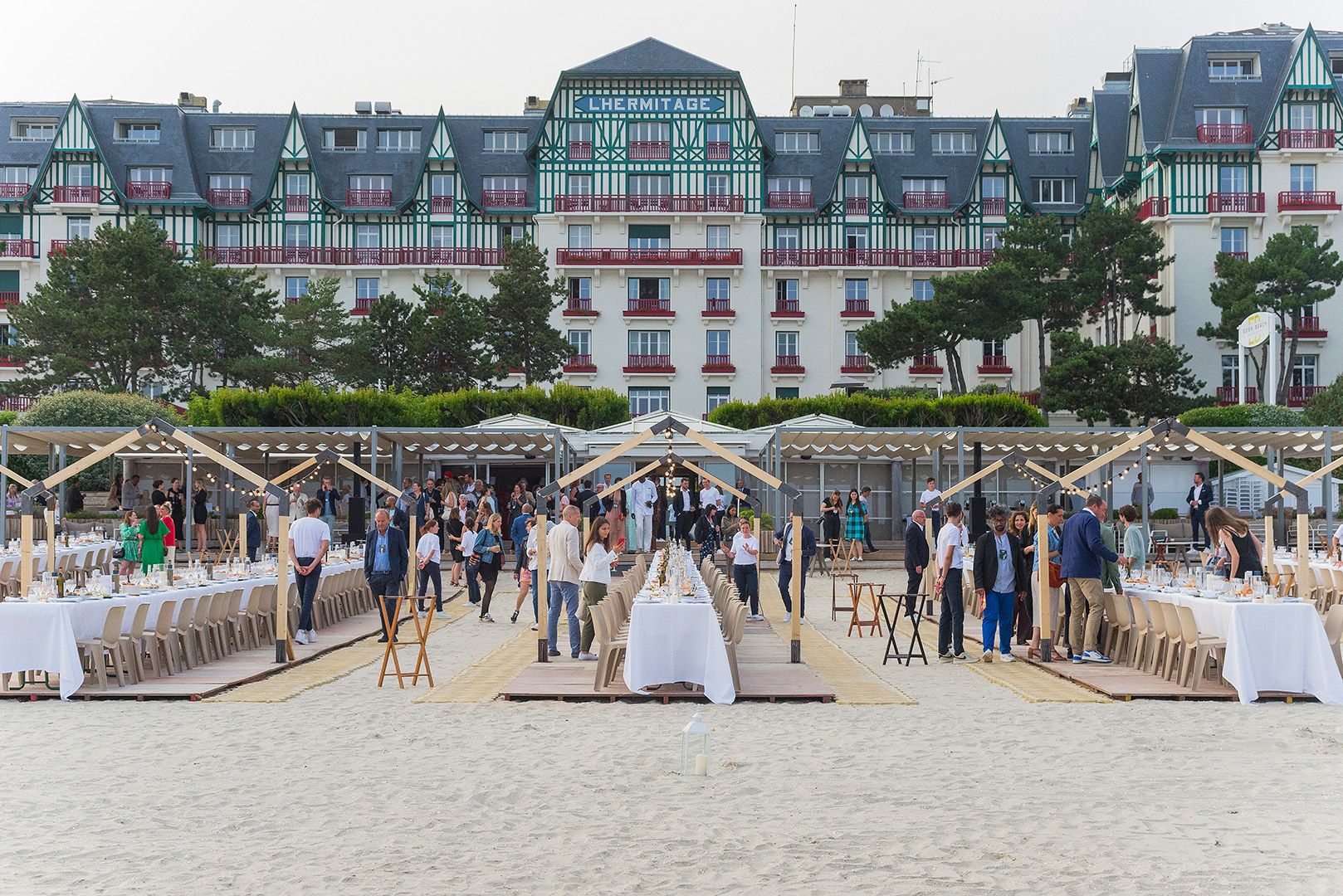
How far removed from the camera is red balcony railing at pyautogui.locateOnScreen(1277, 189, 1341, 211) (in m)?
47.0

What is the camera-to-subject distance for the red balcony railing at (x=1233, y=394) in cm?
4650

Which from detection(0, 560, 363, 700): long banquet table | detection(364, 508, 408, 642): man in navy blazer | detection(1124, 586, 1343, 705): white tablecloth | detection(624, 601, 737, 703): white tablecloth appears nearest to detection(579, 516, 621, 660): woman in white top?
detection(624, 601, 737, 703): white tablecloth

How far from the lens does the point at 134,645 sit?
11.1 meters

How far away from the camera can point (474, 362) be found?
42938 mm

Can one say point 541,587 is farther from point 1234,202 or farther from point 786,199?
point 1234,202

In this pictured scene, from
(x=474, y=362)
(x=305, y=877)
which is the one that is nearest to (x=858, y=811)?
(x=305, y=877)

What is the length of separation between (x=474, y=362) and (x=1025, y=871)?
1498 inches

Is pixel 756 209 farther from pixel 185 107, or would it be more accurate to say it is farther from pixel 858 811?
pixel 858 811

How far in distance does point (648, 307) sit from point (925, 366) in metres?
10.4

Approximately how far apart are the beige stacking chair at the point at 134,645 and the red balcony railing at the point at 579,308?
128 feet

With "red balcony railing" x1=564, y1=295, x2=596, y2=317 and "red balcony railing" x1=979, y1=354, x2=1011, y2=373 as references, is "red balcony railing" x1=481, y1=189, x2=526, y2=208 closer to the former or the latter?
"red balcony railing" x1=564, y1=295, x2=596, y2=317

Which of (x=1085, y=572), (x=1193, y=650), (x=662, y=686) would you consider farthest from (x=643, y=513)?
(x=1193, y=650)

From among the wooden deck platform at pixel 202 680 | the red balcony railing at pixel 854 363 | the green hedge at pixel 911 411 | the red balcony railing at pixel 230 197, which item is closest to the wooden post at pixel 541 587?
the wooden deck platform at pixel 202 680

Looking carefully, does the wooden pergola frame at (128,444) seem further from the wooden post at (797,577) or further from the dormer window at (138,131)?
the dormer window at (138,131)
